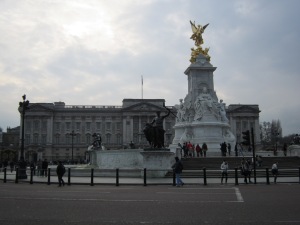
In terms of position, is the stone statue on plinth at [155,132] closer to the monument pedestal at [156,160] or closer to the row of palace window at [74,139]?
the monument pedestal at [156,160]

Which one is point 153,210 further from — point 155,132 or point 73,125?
point 73,125

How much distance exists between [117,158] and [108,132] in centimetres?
9808

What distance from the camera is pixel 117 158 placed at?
1422 inches

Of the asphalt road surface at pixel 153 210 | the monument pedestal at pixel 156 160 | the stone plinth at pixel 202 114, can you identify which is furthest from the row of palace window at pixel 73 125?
the asphalt road surface at pixel 153 210

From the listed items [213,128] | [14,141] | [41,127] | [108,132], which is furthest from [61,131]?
[213,128]

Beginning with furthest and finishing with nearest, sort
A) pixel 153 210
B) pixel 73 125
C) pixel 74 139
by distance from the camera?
pixel 73 125 < pixel 74 139 < pixel 153 210

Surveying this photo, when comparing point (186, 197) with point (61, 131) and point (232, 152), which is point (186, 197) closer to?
point (232, 152)

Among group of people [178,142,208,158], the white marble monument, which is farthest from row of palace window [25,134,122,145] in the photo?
group of people [178,142,208,158]

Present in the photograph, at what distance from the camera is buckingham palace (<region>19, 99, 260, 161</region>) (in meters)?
130

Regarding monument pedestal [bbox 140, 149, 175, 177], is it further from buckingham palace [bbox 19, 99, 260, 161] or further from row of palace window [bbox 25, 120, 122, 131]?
row of palace window [bbox 25, 120, 122, 131]

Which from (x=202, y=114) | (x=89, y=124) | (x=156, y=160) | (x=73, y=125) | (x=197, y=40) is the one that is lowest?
(x=156, y=160)

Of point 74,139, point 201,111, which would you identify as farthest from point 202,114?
point 74,139

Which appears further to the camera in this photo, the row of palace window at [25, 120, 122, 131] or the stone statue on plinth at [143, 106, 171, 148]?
the row of palace window at [25, 120, 122, 131]

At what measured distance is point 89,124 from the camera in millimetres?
133375
